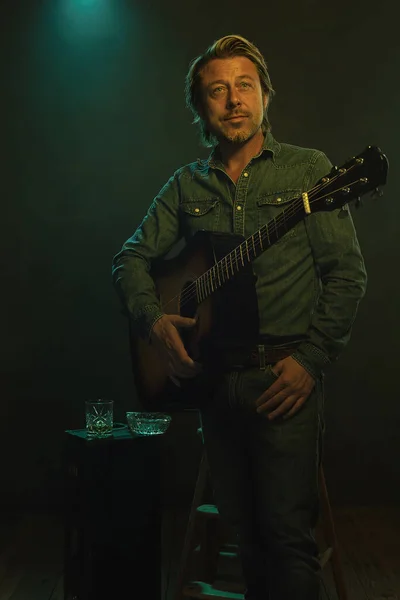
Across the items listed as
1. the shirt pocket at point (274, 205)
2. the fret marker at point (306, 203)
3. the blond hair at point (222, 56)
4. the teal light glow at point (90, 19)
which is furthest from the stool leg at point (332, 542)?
the teal light glow at point (90, 19)

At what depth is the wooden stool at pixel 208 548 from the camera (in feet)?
7.13

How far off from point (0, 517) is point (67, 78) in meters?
2.35

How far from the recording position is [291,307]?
1686mm

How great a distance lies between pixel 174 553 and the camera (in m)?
3.00

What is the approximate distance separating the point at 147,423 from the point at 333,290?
3.52 ft

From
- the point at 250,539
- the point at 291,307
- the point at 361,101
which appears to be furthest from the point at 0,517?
the point at 361,101

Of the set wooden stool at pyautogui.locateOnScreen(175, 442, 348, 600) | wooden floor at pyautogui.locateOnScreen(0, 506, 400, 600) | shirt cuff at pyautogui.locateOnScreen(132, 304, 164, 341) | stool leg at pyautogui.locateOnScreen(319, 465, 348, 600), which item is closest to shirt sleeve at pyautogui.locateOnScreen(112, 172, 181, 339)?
shirt cuff at pyautogui.locateOnScreen(132, 304, 164, 341)

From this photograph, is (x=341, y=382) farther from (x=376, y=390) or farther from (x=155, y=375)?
(x=155, y=375)

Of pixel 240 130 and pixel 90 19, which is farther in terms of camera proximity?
pixel 90 19

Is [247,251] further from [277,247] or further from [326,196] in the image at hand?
[326,196]

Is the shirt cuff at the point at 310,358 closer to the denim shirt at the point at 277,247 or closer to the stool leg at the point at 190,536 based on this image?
the denim shirt at the point at 277,247

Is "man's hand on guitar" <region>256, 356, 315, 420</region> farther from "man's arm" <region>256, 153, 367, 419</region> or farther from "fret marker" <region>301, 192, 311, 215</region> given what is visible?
"fret marker" <region>301, 192, 311, 215</region>

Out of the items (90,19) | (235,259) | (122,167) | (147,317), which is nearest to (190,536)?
(147,317)

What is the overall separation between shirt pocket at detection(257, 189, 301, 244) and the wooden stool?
847 millimetres
